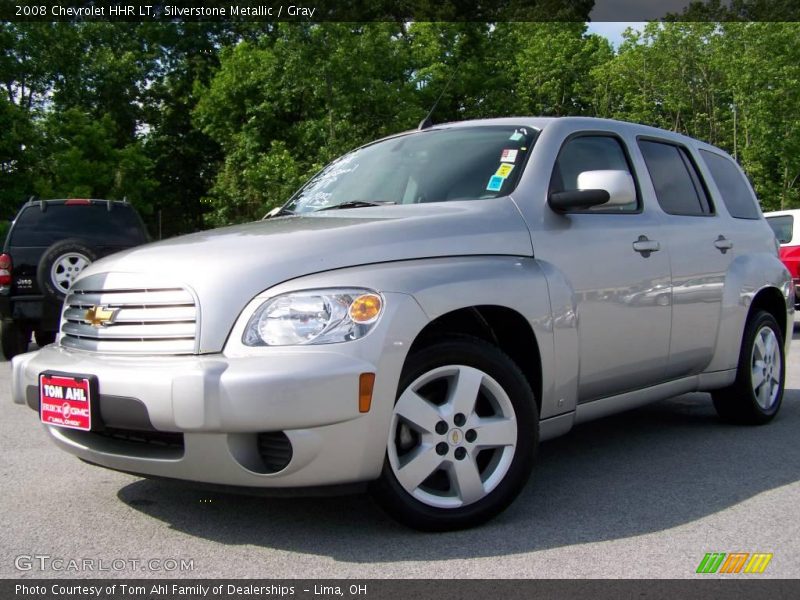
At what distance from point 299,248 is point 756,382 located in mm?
3407

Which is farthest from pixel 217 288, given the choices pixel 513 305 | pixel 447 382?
pixel 513 305

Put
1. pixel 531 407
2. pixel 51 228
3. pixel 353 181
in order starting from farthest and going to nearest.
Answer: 1. pixel 51 228
2. pixel 353 181
3. pixel 531 407

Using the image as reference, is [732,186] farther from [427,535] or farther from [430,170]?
[427,535]

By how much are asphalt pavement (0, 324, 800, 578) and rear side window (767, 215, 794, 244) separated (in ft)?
25.3

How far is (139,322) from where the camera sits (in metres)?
3.44

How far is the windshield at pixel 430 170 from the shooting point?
4297 mm

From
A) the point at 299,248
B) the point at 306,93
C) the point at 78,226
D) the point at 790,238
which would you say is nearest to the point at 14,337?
the point at 78,226

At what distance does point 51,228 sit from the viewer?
380 inches

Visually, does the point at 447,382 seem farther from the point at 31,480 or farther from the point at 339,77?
the point at 339,77

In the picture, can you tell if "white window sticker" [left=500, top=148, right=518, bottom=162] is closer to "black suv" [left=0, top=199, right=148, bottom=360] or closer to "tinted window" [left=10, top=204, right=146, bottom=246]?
"black suv" [left=0, top=199, right=148, bottom=360]

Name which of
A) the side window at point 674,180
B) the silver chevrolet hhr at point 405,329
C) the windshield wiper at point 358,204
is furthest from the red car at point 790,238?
the windshield wiper at point 358,204

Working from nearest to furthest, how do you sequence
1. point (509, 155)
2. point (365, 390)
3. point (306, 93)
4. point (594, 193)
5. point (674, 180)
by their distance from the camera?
point (365, 390), point (594, 193), point (509, 155), point (674, 180), point (306, 93)

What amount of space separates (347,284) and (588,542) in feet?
4.35

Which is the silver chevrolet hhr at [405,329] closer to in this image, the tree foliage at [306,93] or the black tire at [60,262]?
the black tire at [60,262]
